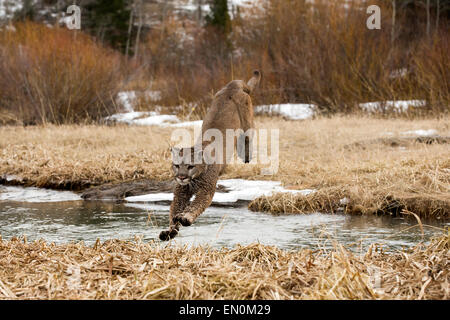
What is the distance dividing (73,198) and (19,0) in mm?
34758

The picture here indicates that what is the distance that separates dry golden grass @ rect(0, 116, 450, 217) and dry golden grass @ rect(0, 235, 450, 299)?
2.40m

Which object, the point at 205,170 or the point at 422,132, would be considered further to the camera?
the point at 422,132

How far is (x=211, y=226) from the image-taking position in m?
6.97

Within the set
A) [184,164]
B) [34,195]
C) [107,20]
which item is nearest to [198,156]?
[184,164]

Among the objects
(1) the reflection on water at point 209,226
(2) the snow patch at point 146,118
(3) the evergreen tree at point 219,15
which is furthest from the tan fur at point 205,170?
(3) the evergreen tree at point 219,15

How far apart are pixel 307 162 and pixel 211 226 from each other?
3651 mm

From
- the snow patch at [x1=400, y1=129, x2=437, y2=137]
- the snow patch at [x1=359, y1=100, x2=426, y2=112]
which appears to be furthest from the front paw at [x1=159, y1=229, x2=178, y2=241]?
the snow patch at [x1=359, y1=100, x2=426, y2=112]

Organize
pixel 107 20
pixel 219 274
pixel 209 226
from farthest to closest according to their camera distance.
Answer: pixel 107 20 → pixel 209 226 → pixel 219 274

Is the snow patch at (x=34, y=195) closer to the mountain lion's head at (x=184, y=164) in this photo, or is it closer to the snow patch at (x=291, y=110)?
the mountain lion's head at (x=184, y=164)

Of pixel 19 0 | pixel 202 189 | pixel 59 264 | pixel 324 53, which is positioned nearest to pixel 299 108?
pixel 324 53

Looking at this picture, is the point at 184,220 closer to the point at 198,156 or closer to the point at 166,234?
the point at 166,234

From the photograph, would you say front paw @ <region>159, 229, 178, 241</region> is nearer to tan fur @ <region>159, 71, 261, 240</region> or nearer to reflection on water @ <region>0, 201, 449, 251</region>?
tan fur @ <region>159, 71, 261, 240</region>

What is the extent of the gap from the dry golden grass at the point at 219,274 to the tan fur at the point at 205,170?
12.6 inches

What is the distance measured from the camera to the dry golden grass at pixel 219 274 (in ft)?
11.7
